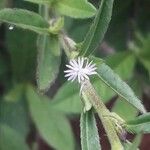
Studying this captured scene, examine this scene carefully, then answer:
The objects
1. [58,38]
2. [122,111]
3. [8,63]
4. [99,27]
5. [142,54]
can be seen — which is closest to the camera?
[99,27]

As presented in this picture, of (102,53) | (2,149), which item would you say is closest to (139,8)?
(102,53)

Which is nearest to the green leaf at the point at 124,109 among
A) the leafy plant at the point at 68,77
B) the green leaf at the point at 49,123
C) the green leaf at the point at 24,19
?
the leafy plant at the point at 68,77

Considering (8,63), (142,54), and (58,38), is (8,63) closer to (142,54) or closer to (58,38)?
(142,54)

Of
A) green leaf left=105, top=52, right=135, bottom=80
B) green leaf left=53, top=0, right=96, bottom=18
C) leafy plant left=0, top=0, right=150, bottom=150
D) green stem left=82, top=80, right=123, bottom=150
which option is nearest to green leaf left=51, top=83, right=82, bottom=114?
leafy plant left=0, top=0, right=150, bottom=150

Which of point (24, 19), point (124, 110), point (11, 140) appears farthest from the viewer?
point (11, 140)

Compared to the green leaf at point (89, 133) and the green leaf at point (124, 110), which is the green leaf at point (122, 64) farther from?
the green leaf at point (89, 133)

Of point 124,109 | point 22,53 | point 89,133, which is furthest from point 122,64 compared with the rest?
point 89,133

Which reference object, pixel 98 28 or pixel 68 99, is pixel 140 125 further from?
pixel 68 99
